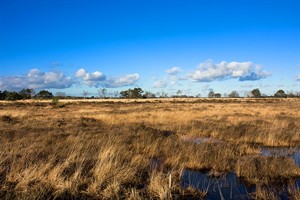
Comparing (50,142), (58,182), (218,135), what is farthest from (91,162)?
(218,135)

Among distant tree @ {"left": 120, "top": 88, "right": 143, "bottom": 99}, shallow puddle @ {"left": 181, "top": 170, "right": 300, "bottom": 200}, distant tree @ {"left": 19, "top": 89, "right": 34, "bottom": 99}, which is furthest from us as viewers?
distant tree @ {"left": 120, "top": 88, "right": 143, "bottom": 99}

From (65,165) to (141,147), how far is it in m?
4.64

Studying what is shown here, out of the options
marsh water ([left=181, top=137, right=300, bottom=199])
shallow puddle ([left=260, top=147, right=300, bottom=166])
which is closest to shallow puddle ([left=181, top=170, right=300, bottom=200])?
marsh water ([left=181, top=137, right=300, bottom=199])

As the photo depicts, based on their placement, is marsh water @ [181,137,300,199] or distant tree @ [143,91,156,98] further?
distant tree @ [143,91,156,98]

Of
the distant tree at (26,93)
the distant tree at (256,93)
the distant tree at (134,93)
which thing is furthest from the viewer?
the distant tree at (256,93)

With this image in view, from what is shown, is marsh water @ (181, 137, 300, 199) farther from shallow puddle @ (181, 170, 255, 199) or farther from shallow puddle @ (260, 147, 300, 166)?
shallow puddle @ (260, 147, 300, 166)

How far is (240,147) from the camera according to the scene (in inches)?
464

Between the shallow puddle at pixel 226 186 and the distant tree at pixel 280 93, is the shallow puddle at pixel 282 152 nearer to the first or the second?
the shallow puddle at pixel 226 186

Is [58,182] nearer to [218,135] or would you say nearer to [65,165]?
[65,165]

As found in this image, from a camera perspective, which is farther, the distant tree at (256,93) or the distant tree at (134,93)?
the distant tree at (256,93)

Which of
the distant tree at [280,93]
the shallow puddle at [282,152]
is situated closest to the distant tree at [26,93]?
the shallow puddle at [282,152]

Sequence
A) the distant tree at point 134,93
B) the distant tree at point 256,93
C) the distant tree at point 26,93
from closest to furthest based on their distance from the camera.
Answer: the distant tree at point 26,93 → the distant tree at point 134,93 → the distant tree at point 256,93

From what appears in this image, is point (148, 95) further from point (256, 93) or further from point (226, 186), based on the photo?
point (226, 186)

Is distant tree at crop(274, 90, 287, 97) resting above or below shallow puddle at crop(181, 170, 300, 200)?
above
